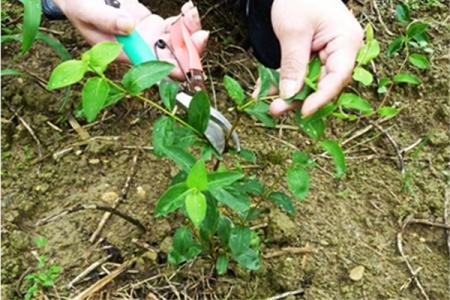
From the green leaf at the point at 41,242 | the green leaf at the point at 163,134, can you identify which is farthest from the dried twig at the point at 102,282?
the green leaf at the point at 163,134

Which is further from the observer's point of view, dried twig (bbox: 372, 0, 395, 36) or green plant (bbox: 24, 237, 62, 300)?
dried twig (bbox: 372, 0, 395, 36)

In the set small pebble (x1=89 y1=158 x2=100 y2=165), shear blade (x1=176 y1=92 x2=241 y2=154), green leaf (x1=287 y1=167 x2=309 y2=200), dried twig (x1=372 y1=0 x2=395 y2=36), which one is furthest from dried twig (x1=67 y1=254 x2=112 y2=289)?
dried twig (x1=372 y1=0 x2=395 y2=36)

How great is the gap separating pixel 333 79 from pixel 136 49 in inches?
14.6

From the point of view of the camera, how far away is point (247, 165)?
5.00 feet

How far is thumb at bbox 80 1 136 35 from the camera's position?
131cm

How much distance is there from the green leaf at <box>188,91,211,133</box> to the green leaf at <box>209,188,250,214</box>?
10cm

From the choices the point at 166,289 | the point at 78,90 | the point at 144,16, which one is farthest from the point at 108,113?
the point at 166,289

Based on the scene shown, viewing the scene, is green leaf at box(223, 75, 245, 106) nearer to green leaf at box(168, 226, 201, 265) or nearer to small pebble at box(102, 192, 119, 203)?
green leaf at box(168, 226, 201, 265)

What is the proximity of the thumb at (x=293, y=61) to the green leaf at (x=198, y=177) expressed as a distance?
198 millimetres

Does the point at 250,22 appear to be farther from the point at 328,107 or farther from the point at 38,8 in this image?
the point at 328,107

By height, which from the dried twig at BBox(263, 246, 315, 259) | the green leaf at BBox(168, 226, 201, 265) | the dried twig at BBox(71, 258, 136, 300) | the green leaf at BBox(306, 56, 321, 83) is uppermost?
the green leaf at BBox(306, 56, 321, 83)

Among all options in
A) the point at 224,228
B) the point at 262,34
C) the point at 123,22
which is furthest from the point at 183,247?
the point at 262,34

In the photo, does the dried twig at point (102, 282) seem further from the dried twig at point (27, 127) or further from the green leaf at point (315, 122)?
the green leaf at point (315, 122)

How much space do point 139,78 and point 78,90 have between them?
0.63 meters
